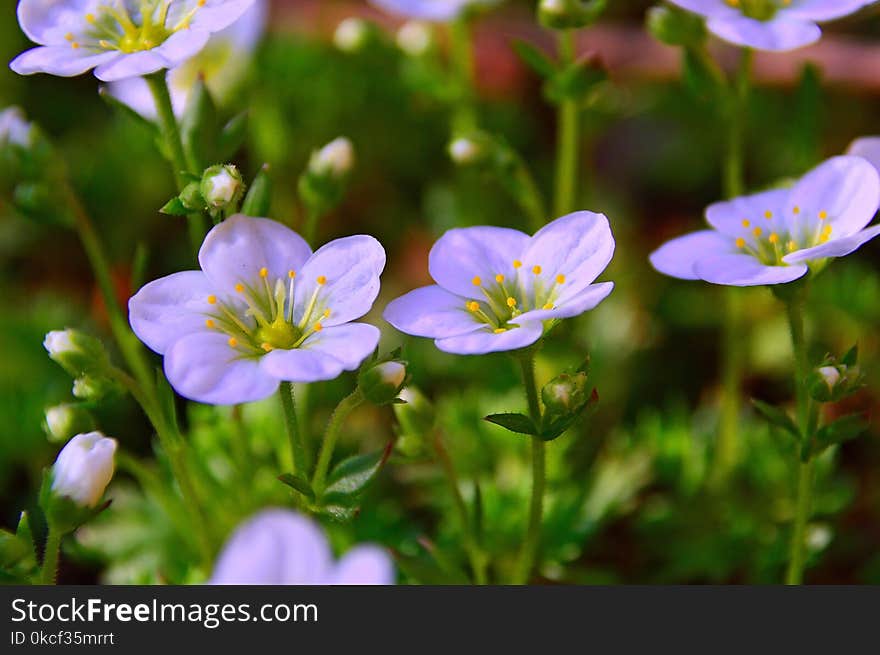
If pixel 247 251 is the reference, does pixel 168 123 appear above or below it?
above

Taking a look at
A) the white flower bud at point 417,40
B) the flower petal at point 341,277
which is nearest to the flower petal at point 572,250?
the flower petal at point 341,277

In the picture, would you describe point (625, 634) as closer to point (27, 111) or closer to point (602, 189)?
point (602, 189)

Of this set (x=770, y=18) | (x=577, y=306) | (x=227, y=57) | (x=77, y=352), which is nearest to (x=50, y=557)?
(x=77, y=352)

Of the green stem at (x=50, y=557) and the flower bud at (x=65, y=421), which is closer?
the green stem at (x=50, y=557)

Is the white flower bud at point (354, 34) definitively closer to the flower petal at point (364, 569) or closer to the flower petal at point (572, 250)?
the flower petal at point (572, 250)

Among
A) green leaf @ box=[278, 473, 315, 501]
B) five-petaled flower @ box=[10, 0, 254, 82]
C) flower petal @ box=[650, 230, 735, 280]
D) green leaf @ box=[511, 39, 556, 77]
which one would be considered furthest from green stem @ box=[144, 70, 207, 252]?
flower petal @ box=[650, 230, 735, 280]

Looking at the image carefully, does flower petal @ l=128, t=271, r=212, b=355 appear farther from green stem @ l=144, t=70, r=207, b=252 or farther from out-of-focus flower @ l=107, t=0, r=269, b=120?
out-of-focus flower @ l=107, t=0, r=269, b=120

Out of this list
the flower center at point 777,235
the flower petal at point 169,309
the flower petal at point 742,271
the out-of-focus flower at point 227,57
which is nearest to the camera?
the flower petal at point 169,309

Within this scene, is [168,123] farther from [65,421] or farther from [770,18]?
[770,18]
